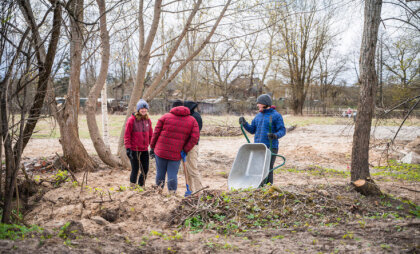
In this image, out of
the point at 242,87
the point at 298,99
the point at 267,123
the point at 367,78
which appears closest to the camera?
the point at 367,78

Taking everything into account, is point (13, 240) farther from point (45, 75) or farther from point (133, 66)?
point (133, 66)

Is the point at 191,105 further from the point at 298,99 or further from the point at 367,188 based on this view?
the point at 298,99

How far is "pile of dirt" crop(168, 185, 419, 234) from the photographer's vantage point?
359 cm

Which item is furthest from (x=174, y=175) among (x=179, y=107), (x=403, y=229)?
(x=403, y=229)

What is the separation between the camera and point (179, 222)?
360 cm

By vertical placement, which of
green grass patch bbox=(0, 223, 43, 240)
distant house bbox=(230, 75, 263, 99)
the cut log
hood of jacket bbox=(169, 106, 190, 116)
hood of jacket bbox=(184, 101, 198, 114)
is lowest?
the cut log

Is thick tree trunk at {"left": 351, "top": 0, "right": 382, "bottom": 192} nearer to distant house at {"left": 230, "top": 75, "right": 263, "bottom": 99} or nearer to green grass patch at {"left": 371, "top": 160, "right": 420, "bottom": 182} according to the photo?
green grass patch at {"left": 371, "top": 160, "right": 420, "bottom": 182}

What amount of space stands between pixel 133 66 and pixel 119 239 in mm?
7912

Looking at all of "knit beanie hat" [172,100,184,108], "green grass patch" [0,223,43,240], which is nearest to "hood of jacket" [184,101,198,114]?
"knit beanie hat" [172,100,184,108]

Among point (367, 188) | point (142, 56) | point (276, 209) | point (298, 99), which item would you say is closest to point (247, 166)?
point (276, 209)

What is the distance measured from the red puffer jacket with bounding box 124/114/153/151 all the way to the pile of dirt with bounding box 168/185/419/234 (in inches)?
66.1

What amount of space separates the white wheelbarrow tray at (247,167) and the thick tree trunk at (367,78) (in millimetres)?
1480

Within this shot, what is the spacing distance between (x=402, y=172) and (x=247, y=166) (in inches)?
187

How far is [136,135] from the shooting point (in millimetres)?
5316
